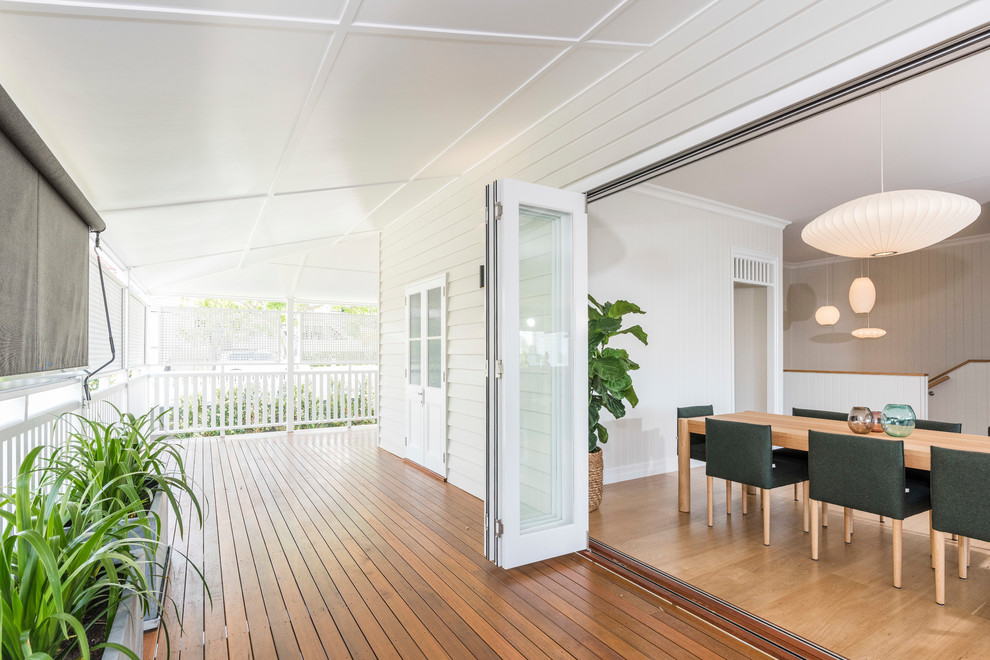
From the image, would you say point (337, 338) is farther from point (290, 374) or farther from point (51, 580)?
point (51, 580)

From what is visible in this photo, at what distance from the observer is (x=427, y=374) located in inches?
215

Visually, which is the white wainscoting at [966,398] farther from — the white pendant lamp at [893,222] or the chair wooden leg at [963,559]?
the chair wooden leg at [963,559]

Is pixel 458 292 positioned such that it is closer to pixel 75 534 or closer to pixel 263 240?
pixel 263 240

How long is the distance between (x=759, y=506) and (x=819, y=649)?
225 cm

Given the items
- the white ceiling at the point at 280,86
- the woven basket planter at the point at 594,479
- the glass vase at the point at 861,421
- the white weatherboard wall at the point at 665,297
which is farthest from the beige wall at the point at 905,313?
the white ceiling at the point at 280,86

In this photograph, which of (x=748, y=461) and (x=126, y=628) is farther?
(x=748, y=461)

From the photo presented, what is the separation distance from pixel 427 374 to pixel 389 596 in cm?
297

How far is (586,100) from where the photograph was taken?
3045 millimetres

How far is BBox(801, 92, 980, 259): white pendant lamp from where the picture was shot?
298 centimetres

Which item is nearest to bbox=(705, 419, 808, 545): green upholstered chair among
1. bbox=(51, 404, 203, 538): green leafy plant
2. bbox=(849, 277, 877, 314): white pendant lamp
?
bbox=(849, 277, 877, 314): white pendant lamp

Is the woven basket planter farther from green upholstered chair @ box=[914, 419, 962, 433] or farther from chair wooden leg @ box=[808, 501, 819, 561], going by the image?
green upholstered chair @ box=[914, 419, 962, 433]

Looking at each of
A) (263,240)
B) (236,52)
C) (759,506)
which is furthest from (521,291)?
(263,240)

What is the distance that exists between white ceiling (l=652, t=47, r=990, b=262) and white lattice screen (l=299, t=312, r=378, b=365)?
5.57 meters

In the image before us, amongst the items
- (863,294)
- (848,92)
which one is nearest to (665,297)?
(863,294)
